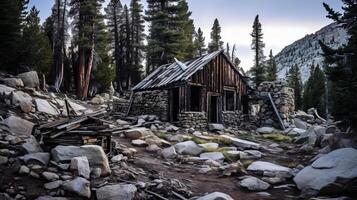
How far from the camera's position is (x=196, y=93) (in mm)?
21734

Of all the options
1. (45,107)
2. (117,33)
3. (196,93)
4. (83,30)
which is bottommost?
(45,107)

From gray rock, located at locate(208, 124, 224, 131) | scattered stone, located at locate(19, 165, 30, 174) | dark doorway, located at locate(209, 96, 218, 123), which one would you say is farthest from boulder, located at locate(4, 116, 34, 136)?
dark doorway, located at locate(209, 96, 218, 123)

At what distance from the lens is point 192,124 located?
747 inches

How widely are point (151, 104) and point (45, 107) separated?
24.7ft

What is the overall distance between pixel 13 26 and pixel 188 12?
2334 centimetres

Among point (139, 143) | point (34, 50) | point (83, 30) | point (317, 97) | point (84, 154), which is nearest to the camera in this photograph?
point (84, 154)

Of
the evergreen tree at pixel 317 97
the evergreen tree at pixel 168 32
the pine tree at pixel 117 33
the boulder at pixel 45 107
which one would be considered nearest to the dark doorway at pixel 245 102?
the evergreen tree at pixel 168 32

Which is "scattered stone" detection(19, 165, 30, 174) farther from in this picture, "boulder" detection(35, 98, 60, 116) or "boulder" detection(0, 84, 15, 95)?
Answer: "boulder" detection(0, 84, 15, 95)

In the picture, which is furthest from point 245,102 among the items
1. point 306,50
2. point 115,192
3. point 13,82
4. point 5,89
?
point 306,50

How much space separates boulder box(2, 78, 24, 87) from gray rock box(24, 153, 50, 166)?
994 centimetres

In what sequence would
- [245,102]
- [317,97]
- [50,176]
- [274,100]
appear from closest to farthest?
[50,176]
[274,100]
[245,102]
[317,97]

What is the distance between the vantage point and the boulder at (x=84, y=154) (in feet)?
25.5

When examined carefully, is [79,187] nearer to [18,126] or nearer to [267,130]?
[18,126]

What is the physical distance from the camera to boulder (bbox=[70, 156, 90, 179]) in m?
7.30
